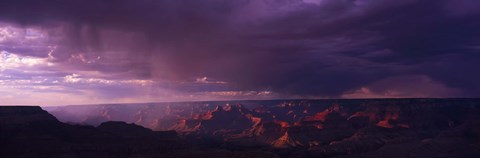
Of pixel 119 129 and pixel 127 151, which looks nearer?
pixel 127 151

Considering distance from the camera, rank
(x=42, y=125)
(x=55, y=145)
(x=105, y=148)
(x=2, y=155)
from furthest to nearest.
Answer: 1. (x=42, y=125)
2. (x=105, y=148)
3. (x=55, y=145)
4. (x=2, y=155)

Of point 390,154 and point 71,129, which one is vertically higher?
point 71,129

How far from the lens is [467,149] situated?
632ft

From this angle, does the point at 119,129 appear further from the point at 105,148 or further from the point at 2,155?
the point at 2,155

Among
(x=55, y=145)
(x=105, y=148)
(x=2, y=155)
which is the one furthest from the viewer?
(x=105, y=148)

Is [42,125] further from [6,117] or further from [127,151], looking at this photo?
[127,151]

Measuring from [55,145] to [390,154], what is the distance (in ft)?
452

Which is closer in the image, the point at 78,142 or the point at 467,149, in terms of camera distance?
the point at 78,142

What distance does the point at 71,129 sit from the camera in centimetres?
15738

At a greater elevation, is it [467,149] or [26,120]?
[26,120]

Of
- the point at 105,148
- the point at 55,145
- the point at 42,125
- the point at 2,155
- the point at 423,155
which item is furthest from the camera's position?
the point at 423,155

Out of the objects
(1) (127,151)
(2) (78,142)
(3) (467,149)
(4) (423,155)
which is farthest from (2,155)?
(3) (467,149)

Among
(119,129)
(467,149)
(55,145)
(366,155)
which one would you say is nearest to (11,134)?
(55,145)

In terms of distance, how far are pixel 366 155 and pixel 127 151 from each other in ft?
349
